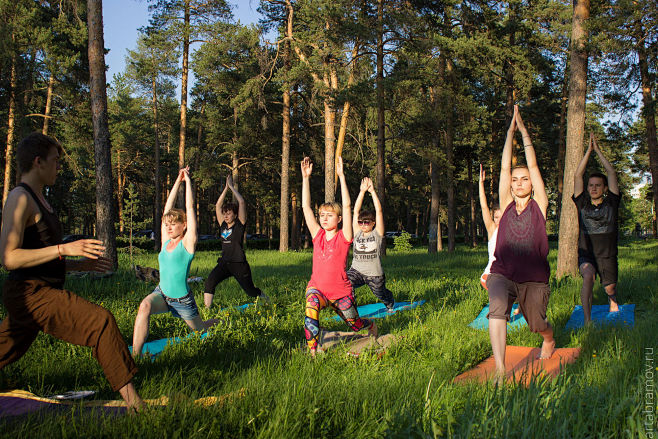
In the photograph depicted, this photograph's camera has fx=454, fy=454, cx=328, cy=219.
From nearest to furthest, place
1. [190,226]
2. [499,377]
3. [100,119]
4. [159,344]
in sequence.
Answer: [499,377]
[190,226]
[159,344]
[100,119]

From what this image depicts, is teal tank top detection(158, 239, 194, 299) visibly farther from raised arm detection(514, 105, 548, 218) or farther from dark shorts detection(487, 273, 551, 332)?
raised arm detection(514, 105, 548, 218)

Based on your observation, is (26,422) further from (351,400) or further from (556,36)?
(556,36)

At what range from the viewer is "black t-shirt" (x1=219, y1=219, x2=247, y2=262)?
7.63 meters

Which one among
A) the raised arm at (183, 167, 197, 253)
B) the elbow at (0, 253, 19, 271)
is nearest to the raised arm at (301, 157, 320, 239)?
the raised arm at (183, 167, 197, 253)

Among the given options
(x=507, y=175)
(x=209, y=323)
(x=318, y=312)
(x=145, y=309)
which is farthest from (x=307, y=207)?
(x=507, y=175)

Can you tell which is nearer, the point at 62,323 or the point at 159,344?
the point at 62,323

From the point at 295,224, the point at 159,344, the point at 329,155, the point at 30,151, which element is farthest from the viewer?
the point at 295,224

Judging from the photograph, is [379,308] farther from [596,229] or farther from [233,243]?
[596,229]

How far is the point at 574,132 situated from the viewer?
1045 cm

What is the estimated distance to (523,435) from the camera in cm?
260

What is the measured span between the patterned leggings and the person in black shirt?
2953 mm

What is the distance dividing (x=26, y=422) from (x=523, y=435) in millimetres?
2928

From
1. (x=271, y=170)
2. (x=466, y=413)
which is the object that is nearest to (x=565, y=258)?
(x=466, y=413)

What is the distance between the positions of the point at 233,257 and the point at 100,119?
5808 mm
